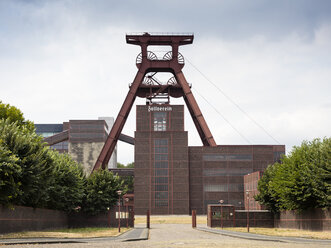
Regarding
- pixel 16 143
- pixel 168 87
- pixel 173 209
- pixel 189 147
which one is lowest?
pixel 173 209

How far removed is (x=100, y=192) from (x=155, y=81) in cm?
6160

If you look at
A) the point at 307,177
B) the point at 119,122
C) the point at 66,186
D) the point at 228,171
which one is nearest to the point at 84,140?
the point at 119,122

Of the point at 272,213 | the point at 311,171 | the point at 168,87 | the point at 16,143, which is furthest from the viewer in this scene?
the point at 168,87

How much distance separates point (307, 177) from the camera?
45250 mm

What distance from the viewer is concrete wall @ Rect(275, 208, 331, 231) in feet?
141

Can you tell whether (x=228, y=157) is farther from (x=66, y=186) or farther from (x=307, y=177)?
(x=307, y=177)

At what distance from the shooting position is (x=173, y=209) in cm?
11025

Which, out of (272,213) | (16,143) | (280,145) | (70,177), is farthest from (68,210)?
(280,145)

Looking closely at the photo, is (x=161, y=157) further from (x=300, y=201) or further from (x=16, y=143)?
(x=16, y=143)

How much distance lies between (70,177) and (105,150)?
5440 cm

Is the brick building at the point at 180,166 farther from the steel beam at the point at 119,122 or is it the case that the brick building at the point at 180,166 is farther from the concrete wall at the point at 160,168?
the steel beam at the point at 119,122

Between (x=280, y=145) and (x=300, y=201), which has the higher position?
(x=280, y=145)

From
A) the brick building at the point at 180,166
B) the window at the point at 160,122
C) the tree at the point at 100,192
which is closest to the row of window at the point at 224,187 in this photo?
the brick building at the point at 180,166

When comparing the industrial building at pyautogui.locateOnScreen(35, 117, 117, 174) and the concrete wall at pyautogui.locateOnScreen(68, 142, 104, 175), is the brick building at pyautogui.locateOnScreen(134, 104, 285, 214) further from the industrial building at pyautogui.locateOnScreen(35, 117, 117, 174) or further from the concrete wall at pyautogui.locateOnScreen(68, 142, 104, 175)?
the concrete wall at pyautogui.locateOnScreen(68, 142, 104, 175)
